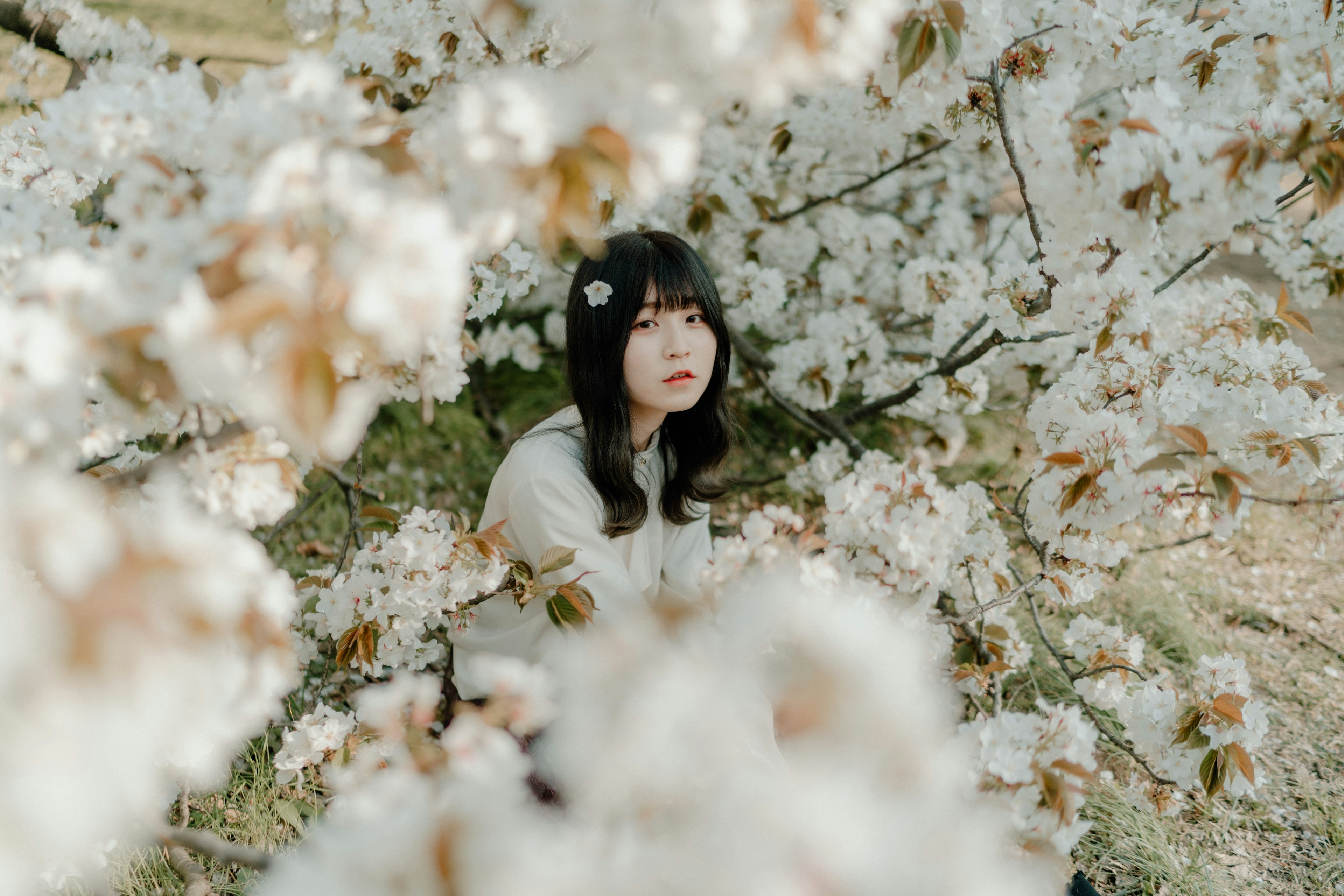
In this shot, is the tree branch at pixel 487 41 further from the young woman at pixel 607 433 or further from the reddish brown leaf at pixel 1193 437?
the reddish brown leaf at pixel 1193 437

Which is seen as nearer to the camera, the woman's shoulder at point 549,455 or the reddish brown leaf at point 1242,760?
the reddish brown leaf at point 1242,760

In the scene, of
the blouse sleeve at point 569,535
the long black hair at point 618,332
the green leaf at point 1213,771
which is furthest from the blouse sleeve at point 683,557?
the green leaf at point 1213,771

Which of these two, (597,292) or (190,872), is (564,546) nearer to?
(597,292)

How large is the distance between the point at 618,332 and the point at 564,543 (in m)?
0.52

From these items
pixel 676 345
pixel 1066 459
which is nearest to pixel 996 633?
pixel 1066 459

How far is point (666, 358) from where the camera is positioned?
1850 millimetres

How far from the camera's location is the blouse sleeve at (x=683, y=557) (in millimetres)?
2189

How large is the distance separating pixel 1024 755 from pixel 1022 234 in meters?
2.91

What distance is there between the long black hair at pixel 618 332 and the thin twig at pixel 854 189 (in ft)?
4.00

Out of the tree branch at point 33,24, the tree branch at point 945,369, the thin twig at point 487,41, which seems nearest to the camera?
the thin twig at point 487,41

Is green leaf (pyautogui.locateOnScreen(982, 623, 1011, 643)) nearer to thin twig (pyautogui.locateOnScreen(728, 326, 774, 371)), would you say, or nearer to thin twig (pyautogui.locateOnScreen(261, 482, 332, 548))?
thin twig (pyautogui.locateOnScreen(728, 326, 774, 371))

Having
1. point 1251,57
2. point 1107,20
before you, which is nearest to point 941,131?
point 1107,20

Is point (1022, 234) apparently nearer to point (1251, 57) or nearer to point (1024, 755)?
point (1251, 57)

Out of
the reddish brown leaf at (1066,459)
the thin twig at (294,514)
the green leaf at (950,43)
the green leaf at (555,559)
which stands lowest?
the thin twig at (294,514)
